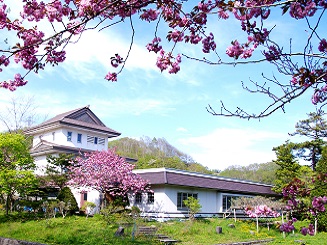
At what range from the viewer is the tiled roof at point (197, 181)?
1984 cm

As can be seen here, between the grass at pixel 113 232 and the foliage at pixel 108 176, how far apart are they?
2437 millimetres

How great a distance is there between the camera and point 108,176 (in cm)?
2039

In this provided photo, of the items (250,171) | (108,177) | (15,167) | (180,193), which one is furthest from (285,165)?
(250,171)

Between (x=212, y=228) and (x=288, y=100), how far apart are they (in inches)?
589

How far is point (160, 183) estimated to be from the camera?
19.5m

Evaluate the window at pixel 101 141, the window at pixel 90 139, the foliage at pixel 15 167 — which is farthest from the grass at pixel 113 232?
the window at pixel 101 141

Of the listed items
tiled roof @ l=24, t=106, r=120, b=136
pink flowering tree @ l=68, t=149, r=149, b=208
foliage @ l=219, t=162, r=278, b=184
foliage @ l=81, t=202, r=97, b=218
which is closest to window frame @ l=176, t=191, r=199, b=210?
pink flowering tree @ l=68, t=149, r=149, b=208

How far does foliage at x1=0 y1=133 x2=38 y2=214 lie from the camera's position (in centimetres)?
1739

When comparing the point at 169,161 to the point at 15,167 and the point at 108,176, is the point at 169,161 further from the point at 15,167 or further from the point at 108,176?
the point at 15,167

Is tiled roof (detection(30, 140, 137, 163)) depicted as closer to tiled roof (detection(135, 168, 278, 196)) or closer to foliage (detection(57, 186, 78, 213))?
foliage (detection(57, 186, 78, 213))

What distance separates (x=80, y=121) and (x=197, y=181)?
1212cm

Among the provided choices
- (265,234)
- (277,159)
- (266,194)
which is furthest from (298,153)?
(265,234)

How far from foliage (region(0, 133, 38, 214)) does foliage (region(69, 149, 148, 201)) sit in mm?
2638

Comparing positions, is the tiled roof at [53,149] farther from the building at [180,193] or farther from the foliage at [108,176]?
the building at [180,193]
